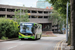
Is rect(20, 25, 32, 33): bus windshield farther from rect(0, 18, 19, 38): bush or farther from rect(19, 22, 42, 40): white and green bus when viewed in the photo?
rect(0, 18, 19, 38): bush

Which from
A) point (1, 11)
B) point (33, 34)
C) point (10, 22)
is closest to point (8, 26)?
point (10, 22)

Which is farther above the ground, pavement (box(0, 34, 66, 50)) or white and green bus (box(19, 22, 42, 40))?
white and green bus (box(19, 22, 42, 40))

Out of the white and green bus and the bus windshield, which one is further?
the bus windshield

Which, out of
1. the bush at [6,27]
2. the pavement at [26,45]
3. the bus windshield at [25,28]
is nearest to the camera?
the pavement at [26,45]

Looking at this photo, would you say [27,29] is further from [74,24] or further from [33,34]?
[74,24]

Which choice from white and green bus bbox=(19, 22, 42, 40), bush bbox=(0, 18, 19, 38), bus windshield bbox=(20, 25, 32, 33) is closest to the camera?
white and green bus bbox=(19, 22, 42, 40)

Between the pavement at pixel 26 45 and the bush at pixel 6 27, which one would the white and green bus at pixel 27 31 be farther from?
the pavement at pixel 26 45

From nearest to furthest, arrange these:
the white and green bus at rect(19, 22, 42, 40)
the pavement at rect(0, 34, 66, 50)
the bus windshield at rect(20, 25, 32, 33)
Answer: the pavement at rect(0, 34, 66, 50), the white and green bus at rect(19, 22, 42, 40), the bus windshield at rect(20, 25, 32, 33)

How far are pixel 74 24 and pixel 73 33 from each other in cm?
48

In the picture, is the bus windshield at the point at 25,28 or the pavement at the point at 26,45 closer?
the pavement at the point at 26,45

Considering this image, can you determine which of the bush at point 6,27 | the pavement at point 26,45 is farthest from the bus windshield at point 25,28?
the pavement at point 26,45

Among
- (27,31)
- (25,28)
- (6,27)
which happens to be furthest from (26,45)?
(6,27)

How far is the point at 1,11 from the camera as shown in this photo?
56875 millimetres

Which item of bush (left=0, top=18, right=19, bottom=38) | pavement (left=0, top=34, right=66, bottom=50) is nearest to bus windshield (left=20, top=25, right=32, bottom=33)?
bush (left=0, top=18, right=19, bottom=38)
